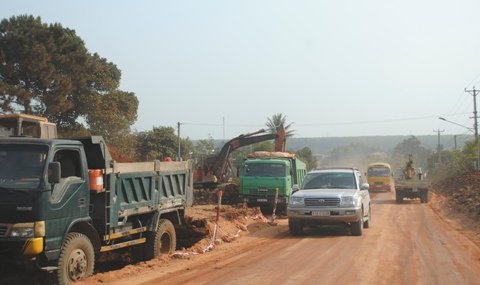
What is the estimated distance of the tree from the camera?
3006cm

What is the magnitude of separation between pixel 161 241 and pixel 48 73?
73.2ft

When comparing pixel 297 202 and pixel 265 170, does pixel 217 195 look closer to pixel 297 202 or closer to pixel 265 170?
pixel 265 170

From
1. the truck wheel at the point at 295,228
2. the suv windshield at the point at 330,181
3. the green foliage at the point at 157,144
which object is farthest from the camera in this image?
the green foliage at the point at 157,144

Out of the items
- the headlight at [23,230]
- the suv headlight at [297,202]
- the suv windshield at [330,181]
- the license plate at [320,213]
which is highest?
the suv windshield at [330,181]

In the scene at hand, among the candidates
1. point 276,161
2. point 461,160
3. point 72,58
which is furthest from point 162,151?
point 461,160

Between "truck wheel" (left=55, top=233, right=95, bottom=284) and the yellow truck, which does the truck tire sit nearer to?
the yellow truck

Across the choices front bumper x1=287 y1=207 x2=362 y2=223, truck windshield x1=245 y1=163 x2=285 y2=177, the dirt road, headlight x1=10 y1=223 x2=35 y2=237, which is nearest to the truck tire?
truck windshield x1=245 y1=163 x2=285 y2=177

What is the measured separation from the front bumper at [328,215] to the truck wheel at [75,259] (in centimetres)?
748

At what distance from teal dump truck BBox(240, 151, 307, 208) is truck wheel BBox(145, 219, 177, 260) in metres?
11.0

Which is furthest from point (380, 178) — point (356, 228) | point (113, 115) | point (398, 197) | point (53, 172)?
point (53, 172)

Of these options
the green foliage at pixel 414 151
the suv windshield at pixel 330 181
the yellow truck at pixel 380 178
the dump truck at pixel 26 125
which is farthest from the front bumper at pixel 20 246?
the green foliage at pixel 414 151

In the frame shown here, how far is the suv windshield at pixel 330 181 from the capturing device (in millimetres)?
15984

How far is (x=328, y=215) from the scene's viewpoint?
14.5 metres

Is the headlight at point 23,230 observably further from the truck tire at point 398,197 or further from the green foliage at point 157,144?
the green foliage at point 157,144
